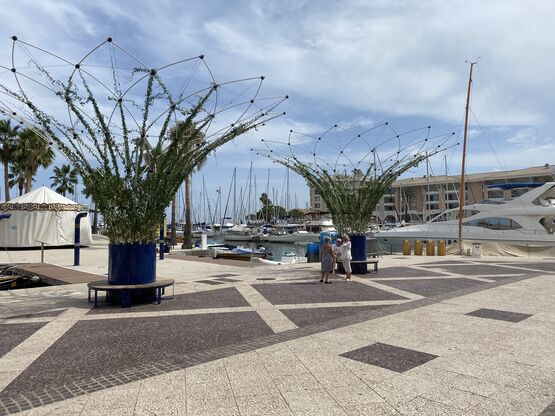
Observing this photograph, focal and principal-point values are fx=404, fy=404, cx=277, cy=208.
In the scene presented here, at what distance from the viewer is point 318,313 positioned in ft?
28.7

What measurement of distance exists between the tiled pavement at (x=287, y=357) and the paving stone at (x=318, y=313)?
0.04 metres

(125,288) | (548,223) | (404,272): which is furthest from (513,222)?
(125,288)

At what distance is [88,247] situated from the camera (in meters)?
32.0

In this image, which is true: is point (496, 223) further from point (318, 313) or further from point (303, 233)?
point (318, 313)

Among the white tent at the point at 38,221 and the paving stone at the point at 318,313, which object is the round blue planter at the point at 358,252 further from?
the white tent at the point at 38,221

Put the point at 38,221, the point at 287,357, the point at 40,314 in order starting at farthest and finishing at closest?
the point at 38,221 → the point at 40,314 → the point at 287,357

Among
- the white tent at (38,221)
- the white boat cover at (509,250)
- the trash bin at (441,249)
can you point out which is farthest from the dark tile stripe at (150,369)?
the white tent at (38,221)

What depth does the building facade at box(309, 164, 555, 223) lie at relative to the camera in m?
78.9

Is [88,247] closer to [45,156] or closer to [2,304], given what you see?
[45,156]

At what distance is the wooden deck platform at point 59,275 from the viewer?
540 inches

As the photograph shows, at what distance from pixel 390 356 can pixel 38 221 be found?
3043cm

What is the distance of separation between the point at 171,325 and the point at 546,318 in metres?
7.53

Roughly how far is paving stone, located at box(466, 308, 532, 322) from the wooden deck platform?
1154 cm

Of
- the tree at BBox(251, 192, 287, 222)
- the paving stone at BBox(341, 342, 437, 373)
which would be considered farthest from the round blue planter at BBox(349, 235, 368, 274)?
the tree at BBox(251, 192, 287, 222)
